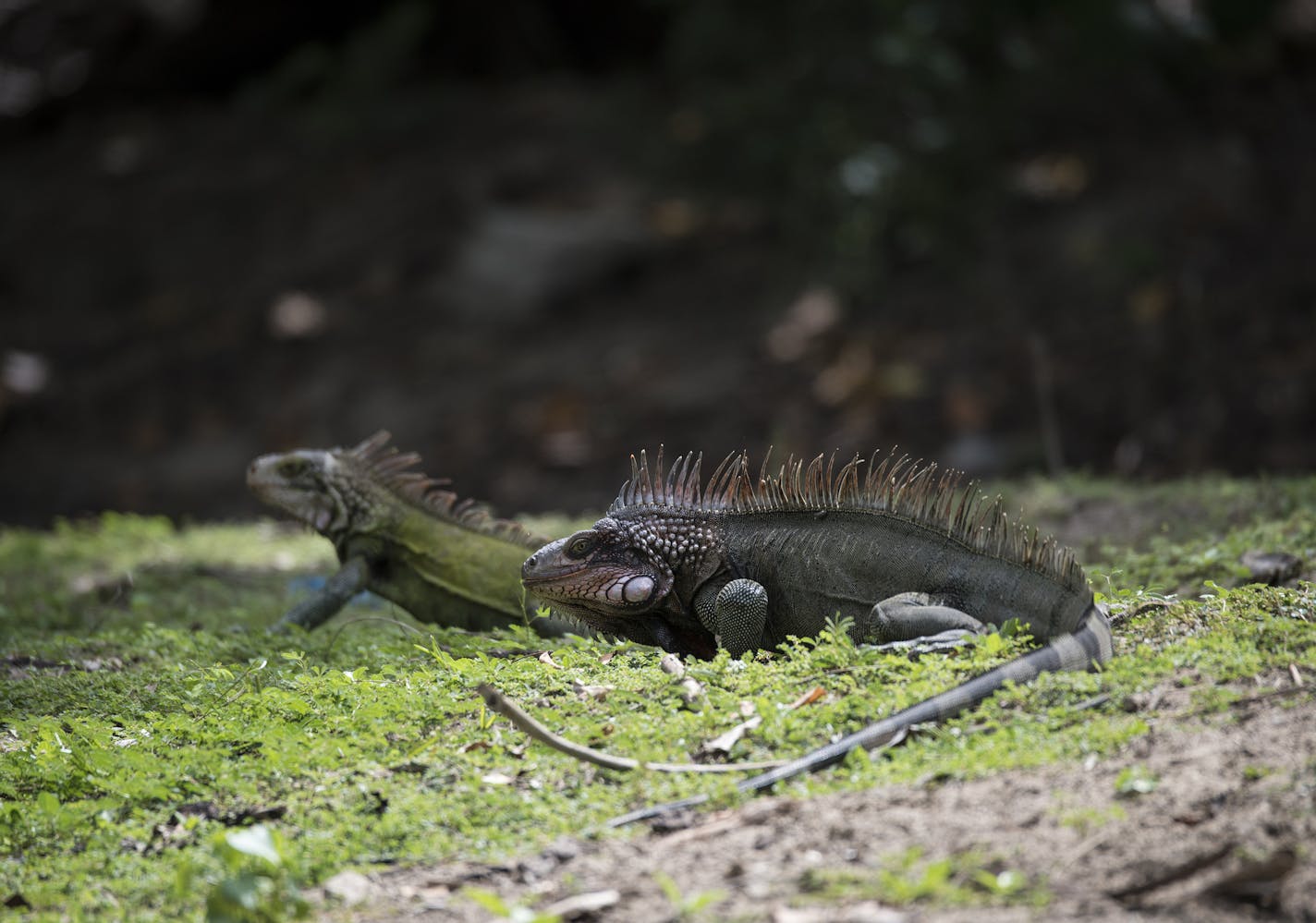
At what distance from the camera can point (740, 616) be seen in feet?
16.9

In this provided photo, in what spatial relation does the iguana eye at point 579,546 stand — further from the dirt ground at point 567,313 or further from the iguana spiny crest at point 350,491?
the dirt ground at point 567,313

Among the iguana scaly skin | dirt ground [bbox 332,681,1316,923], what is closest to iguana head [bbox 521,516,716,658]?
the iguana scaly skin

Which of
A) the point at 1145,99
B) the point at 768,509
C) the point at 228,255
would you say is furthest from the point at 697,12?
the point at 768,509

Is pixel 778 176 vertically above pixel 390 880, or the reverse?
pixel 778 176

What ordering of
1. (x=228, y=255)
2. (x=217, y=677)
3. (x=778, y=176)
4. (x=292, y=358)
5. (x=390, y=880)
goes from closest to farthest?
1. (x=390, y=880)
2. (x=217, y=677)
3. (x=778, y=176)
4. (x=292, y=358)
5. (x=228, y=255)

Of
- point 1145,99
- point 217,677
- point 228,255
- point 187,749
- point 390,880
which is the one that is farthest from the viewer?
point 228,255

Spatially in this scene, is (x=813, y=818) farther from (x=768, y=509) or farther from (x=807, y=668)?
(x=768, y=509)

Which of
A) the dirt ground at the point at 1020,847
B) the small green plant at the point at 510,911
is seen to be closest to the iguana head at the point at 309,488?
the dirt ground at the point at 1020,847

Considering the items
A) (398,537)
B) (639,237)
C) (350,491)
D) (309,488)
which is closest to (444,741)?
(398,537)

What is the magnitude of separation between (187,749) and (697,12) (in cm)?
1184

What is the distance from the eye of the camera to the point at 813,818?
12.0 ft

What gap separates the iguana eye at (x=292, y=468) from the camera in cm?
762

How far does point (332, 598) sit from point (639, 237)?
1097 cm

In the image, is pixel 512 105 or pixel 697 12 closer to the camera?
pixel 697 12
